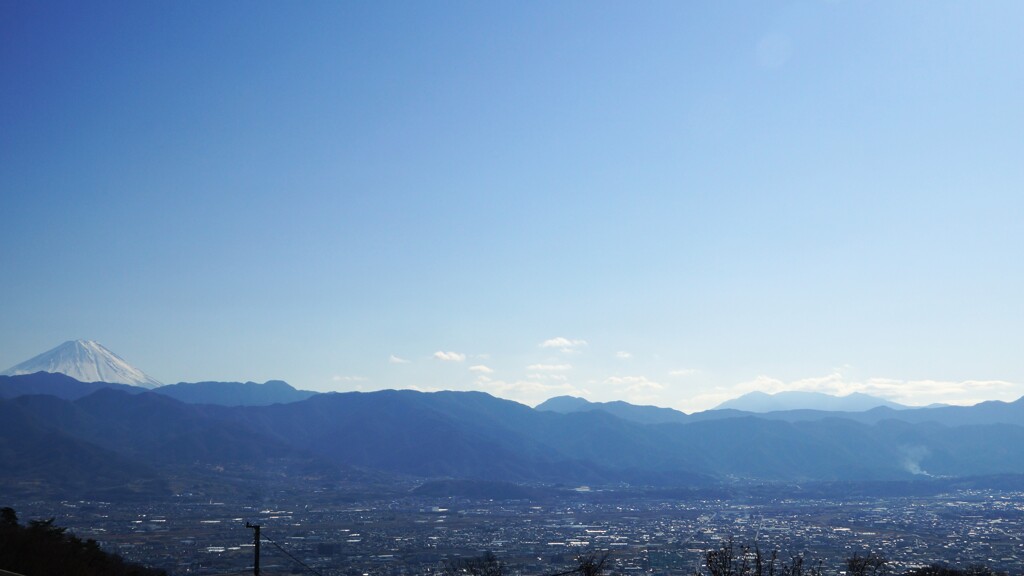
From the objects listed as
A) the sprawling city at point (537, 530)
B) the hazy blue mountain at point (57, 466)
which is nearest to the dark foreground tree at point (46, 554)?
the sprawling city at point (537, 530)

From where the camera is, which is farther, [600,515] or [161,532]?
[600,515]

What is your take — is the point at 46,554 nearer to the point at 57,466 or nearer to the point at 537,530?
the point at 537,530

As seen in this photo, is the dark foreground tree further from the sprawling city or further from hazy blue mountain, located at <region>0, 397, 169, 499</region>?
hazy blue mountain, located at <region>0, 397, 169, 499</region>

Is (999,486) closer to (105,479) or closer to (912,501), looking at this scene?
(912,501)

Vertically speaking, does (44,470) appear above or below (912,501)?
above

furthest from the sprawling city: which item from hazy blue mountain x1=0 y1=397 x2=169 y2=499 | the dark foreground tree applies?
the dark foreground tree

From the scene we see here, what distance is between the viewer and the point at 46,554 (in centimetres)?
2706

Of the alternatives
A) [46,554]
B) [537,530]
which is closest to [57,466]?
[537,530]

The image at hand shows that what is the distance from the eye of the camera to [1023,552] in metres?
71.3

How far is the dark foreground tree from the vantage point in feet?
77.5

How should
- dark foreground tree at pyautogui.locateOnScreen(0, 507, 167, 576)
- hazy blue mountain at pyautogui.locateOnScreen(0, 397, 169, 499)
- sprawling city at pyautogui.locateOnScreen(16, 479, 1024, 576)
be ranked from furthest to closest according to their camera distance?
hazy blue mountain at pyautogui.locateOnScreen(0, 397, 169, 499) → sprawling city at pyautogui.locateOnScreen(16, 479, 1024, 576) → dark foreground tree at pyautogui.locateOnScreen(0, 507, 167, 576)

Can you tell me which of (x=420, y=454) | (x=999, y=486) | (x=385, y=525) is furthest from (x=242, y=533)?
(x=999, y=486)

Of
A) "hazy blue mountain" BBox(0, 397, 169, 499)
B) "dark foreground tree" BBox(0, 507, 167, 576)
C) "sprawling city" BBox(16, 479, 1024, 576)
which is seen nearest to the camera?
"dark foreground tree" BBox(0, 507, 167, 576)

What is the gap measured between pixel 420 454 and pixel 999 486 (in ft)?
439
